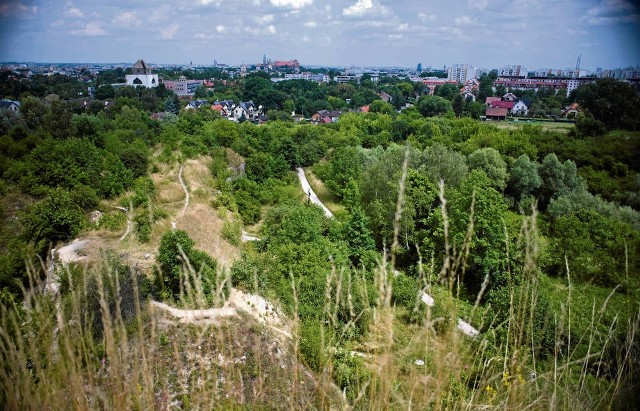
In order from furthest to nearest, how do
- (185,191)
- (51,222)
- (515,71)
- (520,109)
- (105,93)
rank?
1. (515,71)
2. (520,109)
3. (105,93)
4. (185,191)
5. (51,222)

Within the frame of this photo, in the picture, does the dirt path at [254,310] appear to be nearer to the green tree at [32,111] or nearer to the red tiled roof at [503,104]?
the green tree at [32,111]

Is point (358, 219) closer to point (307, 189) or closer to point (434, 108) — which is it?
point (307, 189)

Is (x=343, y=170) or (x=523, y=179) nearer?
(x=523, y=179)

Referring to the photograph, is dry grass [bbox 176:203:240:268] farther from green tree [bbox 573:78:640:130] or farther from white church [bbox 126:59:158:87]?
white church [bbox 126:59:158:87]

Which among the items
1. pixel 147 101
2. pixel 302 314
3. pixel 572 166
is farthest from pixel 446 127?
pixel 147 101

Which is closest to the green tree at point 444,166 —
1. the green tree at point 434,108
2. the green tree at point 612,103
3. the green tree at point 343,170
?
the green tree at point 343,170

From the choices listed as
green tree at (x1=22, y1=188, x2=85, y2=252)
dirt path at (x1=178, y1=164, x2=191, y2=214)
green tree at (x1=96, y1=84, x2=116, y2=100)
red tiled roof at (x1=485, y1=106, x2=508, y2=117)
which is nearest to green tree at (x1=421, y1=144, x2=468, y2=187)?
dirt path at (x1=178, y1=164, x2=191, y2=214)

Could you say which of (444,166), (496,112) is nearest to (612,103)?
(444,166)
